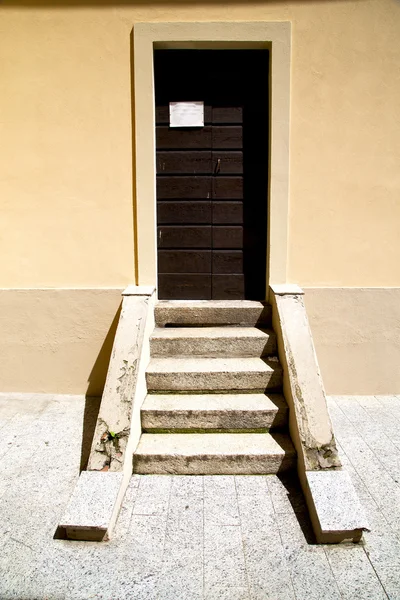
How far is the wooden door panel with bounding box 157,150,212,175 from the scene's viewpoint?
4.51 m

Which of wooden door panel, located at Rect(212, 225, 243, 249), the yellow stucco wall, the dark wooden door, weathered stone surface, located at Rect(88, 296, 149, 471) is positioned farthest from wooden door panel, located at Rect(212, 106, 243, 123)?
weathered stone surface, located at Rect(88, 296, 149, 471)

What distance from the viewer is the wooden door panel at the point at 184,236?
4.61 meters

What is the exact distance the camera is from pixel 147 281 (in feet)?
14.5

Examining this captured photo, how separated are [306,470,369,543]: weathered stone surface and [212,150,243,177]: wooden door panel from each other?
2.92 m

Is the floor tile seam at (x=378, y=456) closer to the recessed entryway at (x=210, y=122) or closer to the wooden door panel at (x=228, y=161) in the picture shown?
the recessed entryway at (x=210, y=122)

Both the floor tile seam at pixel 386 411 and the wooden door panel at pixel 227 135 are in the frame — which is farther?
the wooden door panel at pixel 227 135

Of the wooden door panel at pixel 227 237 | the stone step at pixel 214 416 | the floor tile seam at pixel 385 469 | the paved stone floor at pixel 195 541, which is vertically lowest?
the paved stone floor at pixel 195 541

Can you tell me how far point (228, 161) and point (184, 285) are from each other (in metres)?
1.31

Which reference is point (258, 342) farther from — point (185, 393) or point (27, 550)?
point (27, 550)

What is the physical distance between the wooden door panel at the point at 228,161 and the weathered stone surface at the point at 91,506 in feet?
9.85

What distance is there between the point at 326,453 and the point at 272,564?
0.80m

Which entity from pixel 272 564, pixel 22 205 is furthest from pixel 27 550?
pixel 22 205

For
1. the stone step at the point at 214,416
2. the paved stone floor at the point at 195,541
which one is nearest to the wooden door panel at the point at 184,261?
the stone step at the point at 214,416

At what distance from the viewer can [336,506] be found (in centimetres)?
265
